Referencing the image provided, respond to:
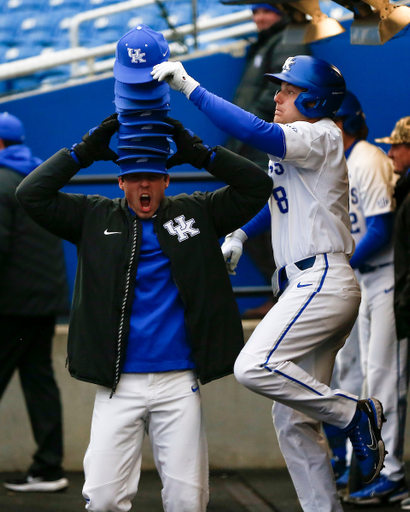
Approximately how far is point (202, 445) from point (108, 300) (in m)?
0.70

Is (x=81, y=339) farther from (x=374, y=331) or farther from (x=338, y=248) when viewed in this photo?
(x=374, y=331)

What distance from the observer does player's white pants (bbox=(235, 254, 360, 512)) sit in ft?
10.8

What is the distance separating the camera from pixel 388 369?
4.44 metres

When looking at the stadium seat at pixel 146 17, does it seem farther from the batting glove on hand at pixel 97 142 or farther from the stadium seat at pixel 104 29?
the batting glove on hand at pixel 97 142

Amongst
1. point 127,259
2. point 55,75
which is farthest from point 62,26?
point 127,259

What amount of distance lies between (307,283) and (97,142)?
3.49 ft

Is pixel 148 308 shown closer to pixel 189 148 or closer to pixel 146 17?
pixel 189 148

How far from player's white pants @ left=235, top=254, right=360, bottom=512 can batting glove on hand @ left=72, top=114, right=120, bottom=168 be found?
3.15 feet

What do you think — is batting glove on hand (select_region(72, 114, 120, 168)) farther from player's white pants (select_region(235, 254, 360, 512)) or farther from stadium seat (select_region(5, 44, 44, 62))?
stadium seat (select_region(5, 44, 44, 62))

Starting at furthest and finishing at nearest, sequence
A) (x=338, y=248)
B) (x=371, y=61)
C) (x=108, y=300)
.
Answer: (x=371, y=61), (x=338, y=248), (x=108, y=300)

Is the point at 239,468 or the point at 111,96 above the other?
the point at 111,96

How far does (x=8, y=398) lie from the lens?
5.14m

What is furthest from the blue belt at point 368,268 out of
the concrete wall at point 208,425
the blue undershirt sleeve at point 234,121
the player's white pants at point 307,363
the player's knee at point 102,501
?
the player's knee at point 102,501

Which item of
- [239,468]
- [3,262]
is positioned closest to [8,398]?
[3,262]
